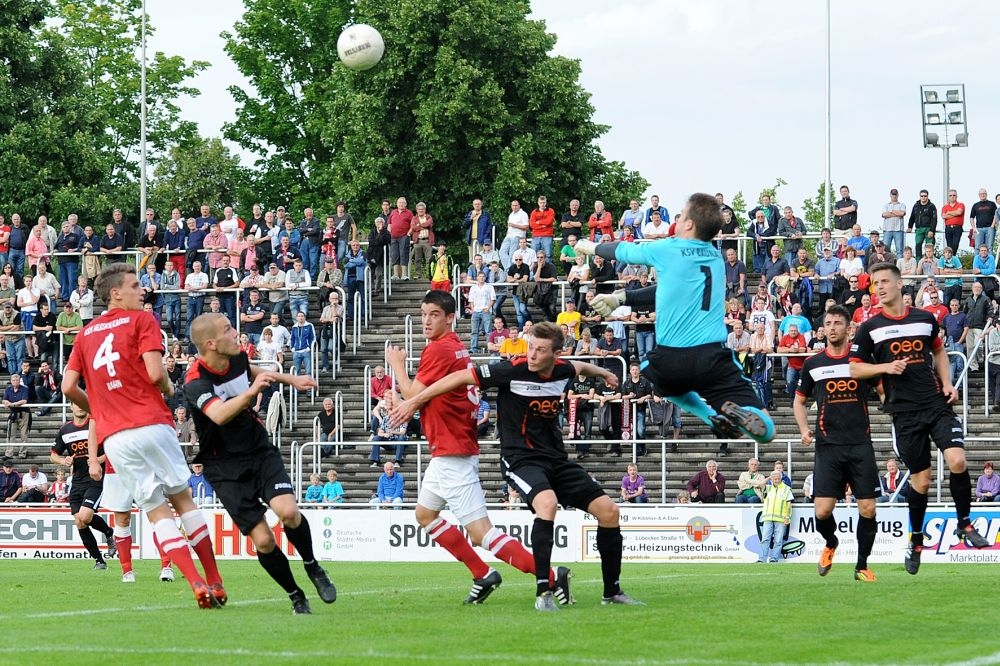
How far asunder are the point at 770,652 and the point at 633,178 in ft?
144

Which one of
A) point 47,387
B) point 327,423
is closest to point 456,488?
point 327,423

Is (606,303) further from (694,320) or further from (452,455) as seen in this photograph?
(452,455)

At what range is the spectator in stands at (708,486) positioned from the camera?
1071 inches

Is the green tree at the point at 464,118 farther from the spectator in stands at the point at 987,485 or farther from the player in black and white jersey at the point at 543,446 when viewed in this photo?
the player in black and white jersey at the point at 543,446

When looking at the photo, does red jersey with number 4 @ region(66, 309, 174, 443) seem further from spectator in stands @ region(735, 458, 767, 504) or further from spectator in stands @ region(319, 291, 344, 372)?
spectator in stands @ region(319, 291, 344, 372)

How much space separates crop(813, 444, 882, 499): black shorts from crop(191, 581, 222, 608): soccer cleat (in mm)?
6442

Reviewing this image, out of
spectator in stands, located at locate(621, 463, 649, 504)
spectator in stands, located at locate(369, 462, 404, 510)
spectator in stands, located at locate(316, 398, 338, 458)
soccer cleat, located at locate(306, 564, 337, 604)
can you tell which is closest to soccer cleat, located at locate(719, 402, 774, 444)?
soccer cleat, located at locate(306, 564, 337, 604)

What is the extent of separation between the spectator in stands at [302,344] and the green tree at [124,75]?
98.7 ft

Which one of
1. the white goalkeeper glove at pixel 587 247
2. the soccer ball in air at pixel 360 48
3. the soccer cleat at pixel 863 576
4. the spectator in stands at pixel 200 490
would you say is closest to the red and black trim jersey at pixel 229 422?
the white goalkeeper glove at pixel 587 247

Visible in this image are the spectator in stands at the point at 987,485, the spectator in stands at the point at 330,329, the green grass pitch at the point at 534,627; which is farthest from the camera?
the spectator in stands at the point at 330,329

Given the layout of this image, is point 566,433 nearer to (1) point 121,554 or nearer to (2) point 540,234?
(2) point 540,234

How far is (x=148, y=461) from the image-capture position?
460 inches

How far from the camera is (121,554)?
18094 millimetres

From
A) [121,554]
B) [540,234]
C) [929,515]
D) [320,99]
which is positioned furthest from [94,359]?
[320,99]
